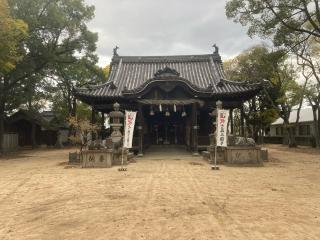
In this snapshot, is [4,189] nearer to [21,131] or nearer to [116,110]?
[116,110]

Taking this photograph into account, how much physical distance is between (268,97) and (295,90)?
6074mm

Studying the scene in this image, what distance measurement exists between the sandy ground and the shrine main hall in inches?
378

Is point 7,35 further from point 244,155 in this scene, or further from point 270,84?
point 270,84

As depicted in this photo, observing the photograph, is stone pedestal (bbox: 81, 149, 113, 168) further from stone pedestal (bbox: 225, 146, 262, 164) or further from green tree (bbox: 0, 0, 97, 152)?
green tree (bbox: 0, 0, 97, 152)

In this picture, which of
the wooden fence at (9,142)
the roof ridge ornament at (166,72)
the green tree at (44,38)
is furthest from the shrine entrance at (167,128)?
the wooden fence at (9,142)

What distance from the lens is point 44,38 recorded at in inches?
1058

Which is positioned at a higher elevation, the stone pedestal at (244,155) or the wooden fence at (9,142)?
the wooden fence at (9,142)

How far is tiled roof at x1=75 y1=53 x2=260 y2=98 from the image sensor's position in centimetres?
2375

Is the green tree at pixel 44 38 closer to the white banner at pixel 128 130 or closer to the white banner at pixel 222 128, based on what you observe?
the white banner at pixel 128 130

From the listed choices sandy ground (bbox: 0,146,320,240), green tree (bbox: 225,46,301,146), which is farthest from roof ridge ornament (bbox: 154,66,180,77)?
green tree (bbox: 225,46,301,146)

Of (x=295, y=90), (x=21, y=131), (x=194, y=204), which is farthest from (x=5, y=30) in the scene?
(x=295, y=90)

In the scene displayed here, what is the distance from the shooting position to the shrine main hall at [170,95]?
22.4 metres

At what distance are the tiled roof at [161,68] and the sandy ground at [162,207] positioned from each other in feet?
36.8

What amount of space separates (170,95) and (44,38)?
11.9 metres
